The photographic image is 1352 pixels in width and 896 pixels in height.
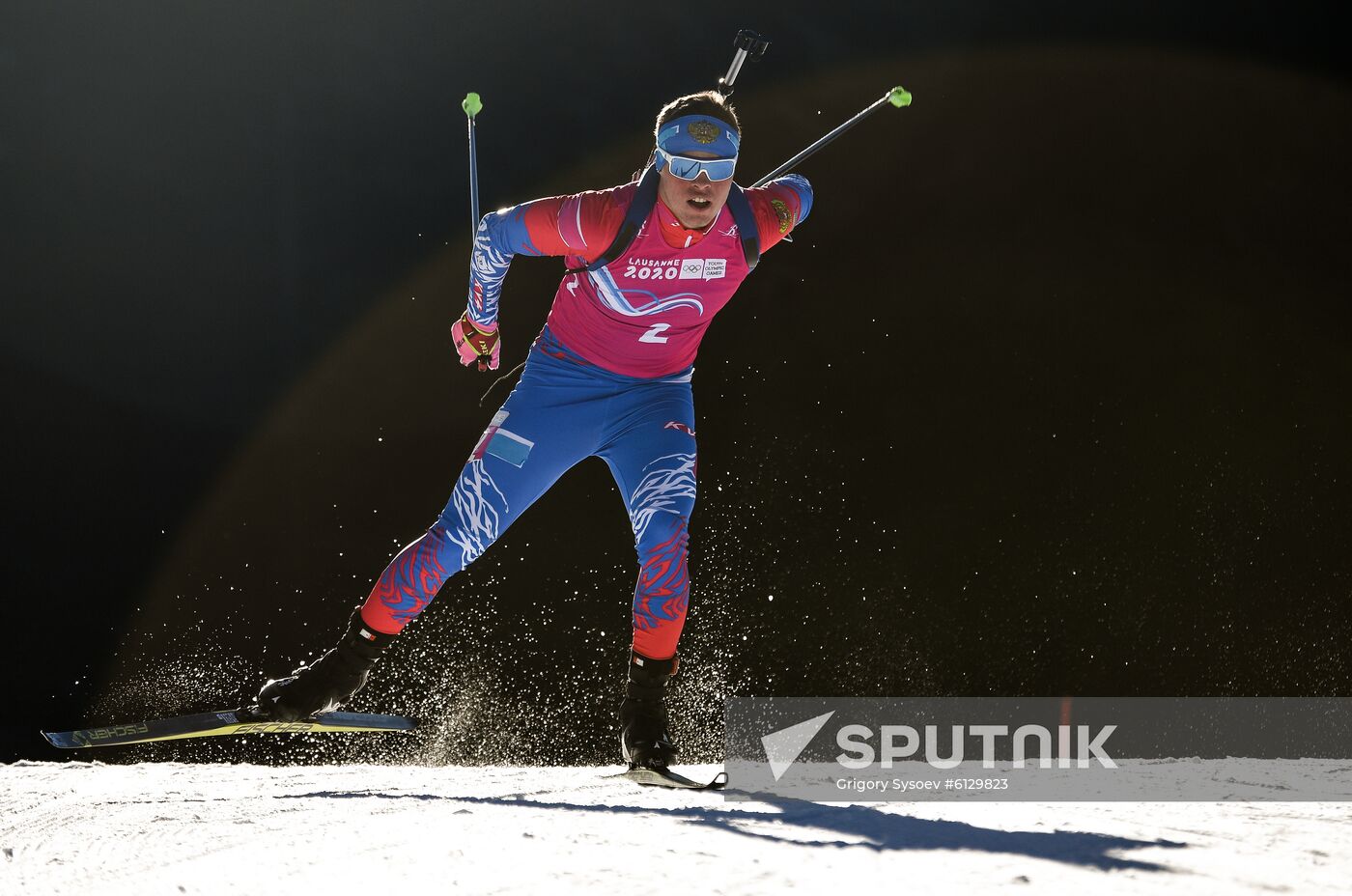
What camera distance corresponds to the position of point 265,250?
23.0 ft

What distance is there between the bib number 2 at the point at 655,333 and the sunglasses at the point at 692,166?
0.37 meters

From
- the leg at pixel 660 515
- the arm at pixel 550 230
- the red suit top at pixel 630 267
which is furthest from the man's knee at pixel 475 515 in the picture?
the arm at pixel 550 230

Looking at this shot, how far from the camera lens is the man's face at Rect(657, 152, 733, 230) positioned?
2.71m

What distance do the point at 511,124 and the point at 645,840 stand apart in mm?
6116

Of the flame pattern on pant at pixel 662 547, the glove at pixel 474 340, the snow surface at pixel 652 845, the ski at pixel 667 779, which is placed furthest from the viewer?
the glove at pixel 474 340

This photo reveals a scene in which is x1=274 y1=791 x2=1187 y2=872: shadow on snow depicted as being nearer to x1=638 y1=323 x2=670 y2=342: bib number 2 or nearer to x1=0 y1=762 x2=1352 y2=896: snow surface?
x1=0 y1=762 x2=1352 y2=896: snow surface

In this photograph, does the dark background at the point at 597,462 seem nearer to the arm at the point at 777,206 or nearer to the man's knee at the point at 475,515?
the man's knee at the point at 475,515

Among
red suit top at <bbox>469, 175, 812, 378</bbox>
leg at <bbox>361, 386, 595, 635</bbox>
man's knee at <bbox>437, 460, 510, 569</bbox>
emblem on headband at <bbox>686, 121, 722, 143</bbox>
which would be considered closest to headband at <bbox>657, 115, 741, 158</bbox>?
emblem on headband at <bbox>686, 121, 722, 143</bbox>

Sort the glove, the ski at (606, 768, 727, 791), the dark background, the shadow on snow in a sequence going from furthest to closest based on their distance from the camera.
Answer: the dark background → the glove → the ski at (606, 768, 727, 791) → the shadow on snow

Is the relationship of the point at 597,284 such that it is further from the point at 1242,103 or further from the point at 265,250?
the point at 1242,103

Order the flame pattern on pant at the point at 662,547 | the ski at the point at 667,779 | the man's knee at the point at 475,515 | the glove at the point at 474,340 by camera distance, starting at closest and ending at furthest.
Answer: the ski at the point at 667,779, the flame pattern on pant at the point at 662,547, the man's knee at the point at 475,515, the glove at the point at 474,340

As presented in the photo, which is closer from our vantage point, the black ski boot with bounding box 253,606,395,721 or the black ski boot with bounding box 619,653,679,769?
the black ski boot with bounding box 619,653,679,769

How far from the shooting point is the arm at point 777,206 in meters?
2.90

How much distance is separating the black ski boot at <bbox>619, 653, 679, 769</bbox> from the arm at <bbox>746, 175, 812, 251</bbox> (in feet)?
3.49
